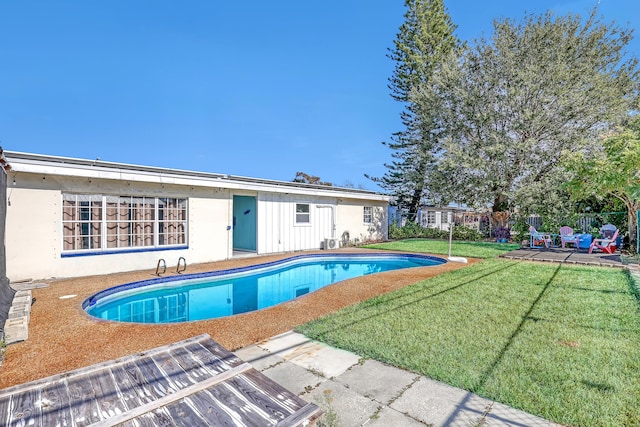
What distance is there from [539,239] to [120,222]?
1583cm

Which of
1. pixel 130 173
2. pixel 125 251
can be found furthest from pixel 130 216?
pixel 130 173

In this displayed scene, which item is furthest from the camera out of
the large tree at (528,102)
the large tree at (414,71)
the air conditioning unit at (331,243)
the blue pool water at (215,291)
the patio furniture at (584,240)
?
the large tree at (414,71)

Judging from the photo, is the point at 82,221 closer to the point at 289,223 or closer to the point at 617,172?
the point at 289,223

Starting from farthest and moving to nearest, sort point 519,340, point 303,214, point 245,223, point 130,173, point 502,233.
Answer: point 502,233
point 303,214
point 245,223
point 130,173
point 519,340

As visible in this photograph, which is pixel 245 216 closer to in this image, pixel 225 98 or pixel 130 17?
pixel 130 17

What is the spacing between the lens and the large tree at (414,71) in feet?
65.6

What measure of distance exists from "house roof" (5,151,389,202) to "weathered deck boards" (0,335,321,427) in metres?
6.54

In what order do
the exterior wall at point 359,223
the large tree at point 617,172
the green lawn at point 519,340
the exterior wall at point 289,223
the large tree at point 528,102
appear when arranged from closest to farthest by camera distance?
the green lawn at point 519,340, the large tree at point 617,172, the exterior wall at point 289,223, the large tree at point 528,102, the exterior wall at point 359,223

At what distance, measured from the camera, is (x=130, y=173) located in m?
8.04

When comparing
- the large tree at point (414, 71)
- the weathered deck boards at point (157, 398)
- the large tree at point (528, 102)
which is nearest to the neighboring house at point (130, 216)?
the weathered deck boards at point (157, 398)

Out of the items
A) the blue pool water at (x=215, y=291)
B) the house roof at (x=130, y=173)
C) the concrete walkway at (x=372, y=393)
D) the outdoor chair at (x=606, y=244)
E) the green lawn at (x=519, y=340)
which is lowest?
the blue pool water at (x=215, y=291)

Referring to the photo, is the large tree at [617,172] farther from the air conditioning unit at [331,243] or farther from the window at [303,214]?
the window at [303,214]

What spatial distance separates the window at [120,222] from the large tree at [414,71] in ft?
45.0

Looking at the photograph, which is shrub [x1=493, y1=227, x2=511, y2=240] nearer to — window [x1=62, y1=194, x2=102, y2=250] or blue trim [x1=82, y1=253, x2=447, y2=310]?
blue trim [x1=82, y1=253, x2=447, y2=310]
